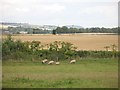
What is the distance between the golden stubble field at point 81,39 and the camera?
24.5 feet

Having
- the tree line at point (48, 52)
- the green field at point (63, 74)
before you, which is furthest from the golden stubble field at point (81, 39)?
the green field at point (63, 74)

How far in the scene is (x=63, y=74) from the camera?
6051 millimetres

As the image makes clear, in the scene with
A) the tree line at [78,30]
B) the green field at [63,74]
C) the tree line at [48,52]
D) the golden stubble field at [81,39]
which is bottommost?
the green field at [63,74]

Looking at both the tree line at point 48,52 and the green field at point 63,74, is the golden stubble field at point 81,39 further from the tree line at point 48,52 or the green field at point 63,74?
the green field at point 63,74

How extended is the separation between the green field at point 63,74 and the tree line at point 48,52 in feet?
1.02

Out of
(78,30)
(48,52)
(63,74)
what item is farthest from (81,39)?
(63,74)

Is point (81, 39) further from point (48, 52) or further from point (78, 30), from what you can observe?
point (48, 52)

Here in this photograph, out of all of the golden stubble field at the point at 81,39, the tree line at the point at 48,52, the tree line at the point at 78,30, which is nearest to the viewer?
the tree line at the point at 78,30

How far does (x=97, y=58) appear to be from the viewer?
8.05 meters

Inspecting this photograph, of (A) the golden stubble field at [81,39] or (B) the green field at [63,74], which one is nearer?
(B) the green field at [63,74]

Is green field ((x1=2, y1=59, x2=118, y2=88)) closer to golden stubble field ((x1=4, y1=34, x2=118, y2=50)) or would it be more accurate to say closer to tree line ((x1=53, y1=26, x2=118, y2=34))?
golden stubble field ((x1=4, y1=34, x2=118, y2=50))

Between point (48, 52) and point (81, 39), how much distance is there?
1.17 m

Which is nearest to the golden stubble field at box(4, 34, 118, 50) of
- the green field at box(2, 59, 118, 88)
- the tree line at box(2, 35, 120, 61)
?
the tree line at box(2, 35, 120, 61)

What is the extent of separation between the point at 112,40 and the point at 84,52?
Answer: 1180 millimetres
